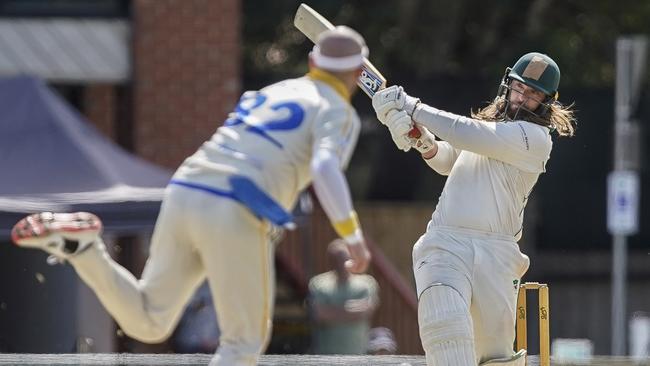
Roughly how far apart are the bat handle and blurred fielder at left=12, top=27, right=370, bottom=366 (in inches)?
48.8

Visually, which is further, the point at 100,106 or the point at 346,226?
the point at 100,106

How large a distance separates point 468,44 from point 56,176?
11.5 metres

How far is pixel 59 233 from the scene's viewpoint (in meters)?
6.65

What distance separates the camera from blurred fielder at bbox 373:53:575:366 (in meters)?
7.86

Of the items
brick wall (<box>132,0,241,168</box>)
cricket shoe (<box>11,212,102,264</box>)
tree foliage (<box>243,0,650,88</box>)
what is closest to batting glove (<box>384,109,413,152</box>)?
cricket shoe (<box>11,212,102,264</box>)

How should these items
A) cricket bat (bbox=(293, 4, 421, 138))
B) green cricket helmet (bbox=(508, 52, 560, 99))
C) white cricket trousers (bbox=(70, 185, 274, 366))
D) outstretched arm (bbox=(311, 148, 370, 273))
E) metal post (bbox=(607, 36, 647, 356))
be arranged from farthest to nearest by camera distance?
metal post (bbox=(607, 36, 647, 356))
cricket bat (bbox=(293, 4, 421, 138))
green cricket helmet (bbox=(508, 52, 560, 99))
white cricket trousers (bbox=(70, 185, 274, 366))
outstretched arm (bbox=(311, 148, 370, 273))

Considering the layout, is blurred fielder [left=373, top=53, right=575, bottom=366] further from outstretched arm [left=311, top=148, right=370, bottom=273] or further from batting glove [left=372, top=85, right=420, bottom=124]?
outstretched arm [left=311, top=148, right=370, bottom=273]

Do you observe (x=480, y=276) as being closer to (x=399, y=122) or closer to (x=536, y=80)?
(x=399, y=122)

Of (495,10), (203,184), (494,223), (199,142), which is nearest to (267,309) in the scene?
(203,184)

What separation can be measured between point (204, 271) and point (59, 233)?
0.60 meters

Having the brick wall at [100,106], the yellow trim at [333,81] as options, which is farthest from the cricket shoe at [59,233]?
the brick wall at [100,106]

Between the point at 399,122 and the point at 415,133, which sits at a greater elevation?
the point at 399,122

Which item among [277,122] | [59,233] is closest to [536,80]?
[277,122]

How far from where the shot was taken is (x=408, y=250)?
17.6 meters
